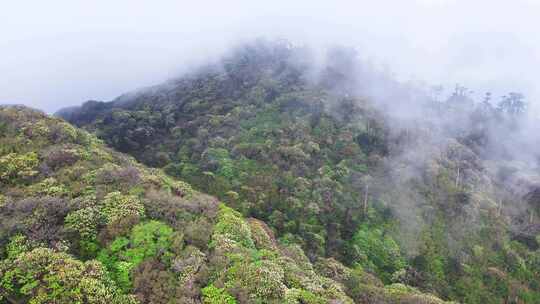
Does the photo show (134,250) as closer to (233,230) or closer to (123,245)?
(123,245)

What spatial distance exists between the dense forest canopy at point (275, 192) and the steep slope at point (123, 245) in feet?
0.24

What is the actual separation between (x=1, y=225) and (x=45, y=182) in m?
4.07

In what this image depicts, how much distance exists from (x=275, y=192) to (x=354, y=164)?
1279 centimetres

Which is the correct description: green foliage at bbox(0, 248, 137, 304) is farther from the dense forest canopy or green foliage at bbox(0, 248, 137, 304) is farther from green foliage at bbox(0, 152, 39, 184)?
green foliage at bbox(0, 152, 39, 184)

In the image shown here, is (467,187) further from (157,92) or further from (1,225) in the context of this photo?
(157,92)

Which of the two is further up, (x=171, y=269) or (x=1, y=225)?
(x=1, y=225)

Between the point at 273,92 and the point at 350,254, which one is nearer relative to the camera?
the point at 350,254

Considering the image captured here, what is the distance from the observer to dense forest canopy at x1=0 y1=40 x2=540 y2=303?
55.0 ft

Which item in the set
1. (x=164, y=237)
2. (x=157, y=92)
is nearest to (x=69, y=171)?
(x=164, y=237)

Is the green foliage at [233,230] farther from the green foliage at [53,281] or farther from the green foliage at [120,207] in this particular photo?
the green foliage at [53,281]

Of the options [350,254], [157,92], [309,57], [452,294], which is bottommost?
[452,294]

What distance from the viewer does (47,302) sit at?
552 inches

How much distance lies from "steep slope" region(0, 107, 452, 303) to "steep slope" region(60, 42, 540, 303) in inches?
666

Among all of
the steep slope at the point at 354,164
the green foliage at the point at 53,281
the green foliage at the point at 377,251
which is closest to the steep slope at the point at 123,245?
the green foliage at the point at 53,281
